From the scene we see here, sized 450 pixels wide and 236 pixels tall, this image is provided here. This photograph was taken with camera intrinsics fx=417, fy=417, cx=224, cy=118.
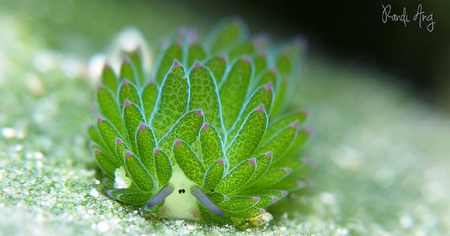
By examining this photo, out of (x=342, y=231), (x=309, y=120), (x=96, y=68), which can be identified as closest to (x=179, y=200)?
(x=342, y=231)

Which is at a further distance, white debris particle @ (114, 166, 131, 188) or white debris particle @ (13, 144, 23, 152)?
white debris particle @ (13, 144, 23, 152)

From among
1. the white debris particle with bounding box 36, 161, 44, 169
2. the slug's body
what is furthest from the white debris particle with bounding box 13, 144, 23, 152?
the slug's body

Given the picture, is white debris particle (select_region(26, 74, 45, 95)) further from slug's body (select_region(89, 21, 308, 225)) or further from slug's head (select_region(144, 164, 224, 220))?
slug's head (select_region(144, 164, 224, 220))

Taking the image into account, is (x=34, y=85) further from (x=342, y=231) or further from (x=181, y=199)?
(x=342, y=231)

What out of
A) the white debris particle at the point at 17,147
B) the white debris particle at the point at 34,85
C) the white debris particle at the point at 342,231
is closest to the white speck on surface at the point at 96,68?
the white debris particle at the point at 34,85

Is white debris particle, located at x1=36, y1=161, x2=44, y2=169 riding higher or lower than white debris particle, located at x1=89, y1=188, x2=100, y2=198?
higher

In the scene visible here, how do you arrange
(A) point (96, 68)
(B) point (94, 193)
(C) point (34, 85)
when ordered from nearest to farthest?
(B) point (94, 193), (C) point (34, 85), (A) point (96, 68)

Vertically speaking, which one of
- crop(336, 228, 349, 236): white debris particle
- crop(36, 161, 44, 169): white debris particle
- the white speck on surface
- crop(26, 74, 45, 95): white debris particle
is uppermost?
the white speck on surface
